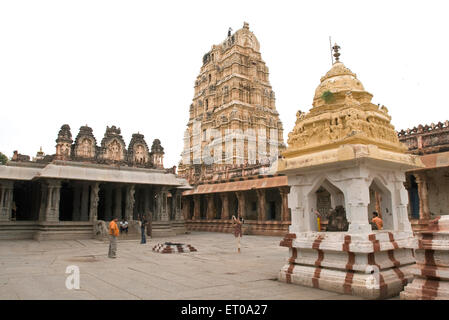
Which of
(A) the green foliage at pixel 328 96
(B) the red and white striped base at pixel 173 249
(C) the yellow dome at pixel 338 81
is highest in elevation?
(C) the yellow dome at pixel 338 81

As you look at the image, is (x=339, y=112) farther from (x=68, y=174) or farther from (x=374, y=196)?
(x=68, y=174)

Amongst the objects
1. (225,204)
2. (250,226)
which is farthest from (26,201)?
(250,226)

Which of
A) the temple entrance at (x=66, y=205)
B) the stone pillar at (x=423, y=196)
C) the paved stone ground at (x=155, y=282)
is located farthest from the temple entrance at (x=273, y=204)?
the paved stone ground at (x=155, y=282)

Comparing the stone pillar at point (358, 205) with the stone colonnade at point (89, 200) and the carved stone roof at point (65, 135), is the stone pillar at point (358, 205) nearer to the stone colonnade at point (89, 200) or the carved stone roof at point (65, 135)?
the stone colonnade at point (89, 200)

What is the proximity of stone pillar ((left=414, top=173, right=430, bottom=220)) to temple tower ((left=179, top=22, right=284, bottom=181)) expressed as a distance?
97.8ft

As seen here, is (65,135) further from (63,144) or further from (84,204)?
(84,204)

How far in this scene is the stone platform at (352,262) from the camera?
5695 millimetres

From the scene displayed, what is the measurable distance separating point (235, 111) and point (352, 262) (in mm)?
42745

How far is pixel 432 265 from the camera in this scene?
4758mm

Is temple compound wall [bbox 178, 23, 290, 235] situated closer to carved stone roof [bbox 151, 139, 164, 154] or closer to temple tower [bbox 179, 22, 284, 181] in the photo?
temple tower [bbox 179, 22, 284, 181]

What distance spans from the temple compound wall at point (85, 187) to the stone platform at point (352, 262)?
1706 cm

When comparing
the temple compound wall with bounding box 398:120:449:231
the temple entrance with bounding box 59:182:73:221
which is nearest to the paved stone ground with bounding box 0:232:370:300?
the temple compound wall with bounding box 398:120:449:231
